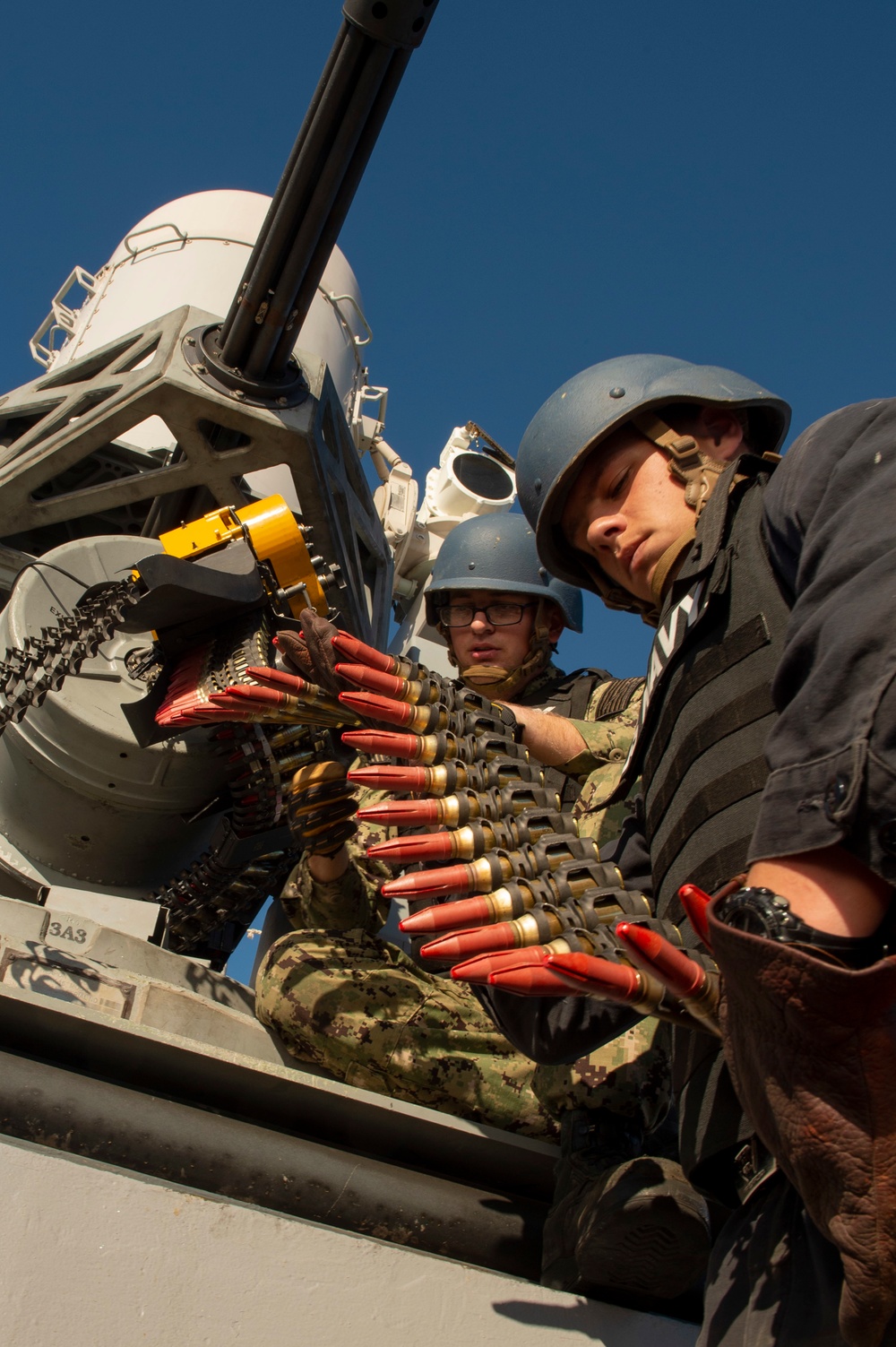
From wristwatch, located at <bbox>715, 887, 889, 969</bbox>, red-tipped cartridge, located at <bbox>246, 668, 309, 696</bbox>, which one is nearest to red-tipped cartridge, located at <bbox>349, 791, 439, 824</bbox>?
red-tipped cartridge, located at <bbox>246, 668, 309, 696</bbox>

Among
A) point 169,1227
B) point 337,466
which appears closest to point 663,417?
point 169,1227

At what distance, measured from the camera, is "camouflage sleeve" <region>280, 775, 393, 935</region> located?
4004 mm

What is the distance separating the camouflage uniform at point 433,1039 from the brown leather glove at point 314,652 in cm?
90

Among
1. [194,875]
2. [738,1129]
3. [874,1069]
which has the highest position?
[874,1069]

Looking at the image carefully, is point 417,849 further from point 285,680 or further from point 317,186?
point 317,186

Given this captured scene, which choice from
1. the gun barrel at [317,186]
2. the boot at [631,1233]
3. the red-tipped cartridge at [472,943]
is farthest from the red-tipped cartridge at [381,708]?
the gun barrel at [317,186]

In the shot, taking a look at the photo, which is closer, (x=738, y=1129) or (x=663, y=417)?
(x=738, y=1129)

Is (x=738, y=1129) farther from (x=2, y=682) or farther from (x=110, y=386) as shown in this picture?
(x=110, y=386)

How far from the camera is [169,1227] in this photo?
7.04 feet

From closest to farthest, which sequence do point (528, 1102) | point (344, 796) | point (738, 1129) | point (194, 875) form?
point (738, 1129) < point (528, 1102) < point (344, 796) < point (194, 875)

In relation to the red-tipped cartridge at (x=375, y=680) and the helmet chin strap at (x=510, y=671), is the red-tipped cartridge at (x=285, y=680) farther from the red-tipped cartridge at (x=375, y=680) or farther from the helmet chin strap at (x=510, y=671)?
the helmet chin strap at (x=510, y=671)

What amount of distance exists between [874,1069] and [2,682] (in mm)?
3915

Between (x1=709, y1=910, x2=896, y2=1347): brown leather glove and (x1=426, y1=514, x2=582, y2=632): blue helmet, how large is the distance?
147 inches

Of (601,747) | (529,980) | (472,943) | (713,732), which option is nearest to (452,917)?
(472,943)
